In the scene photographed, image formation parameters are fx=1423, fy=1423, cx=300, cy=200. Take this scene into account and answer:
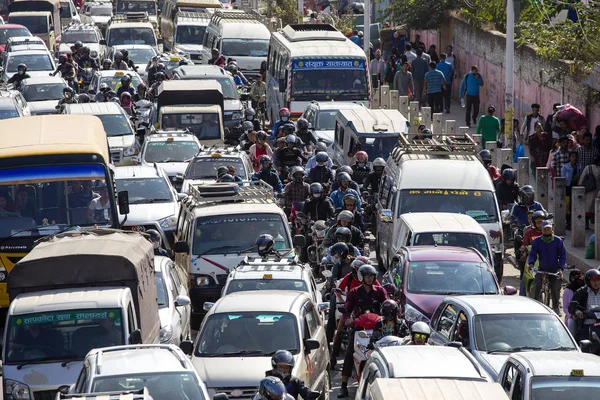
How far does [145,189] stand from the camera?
2336 cm

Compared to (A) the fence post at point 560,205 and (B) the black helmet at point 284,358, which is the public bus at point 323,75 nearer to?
(A) the fence post at point 560,205

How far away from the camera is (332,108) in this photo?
30.6m

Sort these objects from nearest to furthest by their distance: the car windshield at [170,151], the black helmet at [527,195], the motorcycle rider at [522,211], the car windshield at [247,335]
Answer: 1. the car windshield at [247,335]
2. the black helmet at [527,195]
3. the motorcycle rider at [522,211]
4. the car windshield at [170,151]

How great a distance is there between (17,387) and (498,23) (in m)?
26.8

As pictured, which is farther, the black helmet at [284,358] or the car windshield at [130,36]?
the car windshield at [130,36]

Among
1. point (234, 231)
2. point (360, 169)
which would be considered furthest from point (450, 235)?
point (360, 169)

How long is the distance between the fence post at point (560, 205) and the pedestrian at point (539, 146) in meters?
2.53

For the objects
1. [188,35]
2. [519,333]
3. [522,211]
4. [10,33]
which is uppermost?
[519,333]

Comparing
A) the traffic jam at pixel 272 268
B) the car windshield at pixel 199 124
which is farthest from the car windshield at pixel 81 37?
the car windshield at pixel 199 124

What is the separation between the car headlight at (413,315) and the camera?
16578 millimetres

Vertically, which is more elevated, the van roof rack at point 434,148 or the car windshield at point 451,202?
the van roof rack at point 434,148

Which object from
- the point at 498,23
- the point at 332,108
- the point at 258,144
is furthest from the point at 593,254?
the point at 498,23

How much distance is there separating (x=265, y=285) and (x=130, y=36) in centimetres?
3383

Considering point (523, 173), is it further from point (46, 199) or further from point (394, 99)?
point (46, 199)
